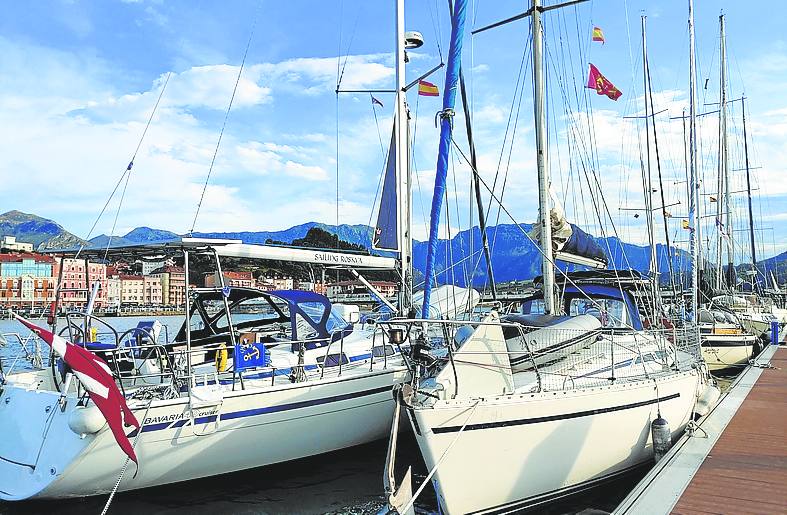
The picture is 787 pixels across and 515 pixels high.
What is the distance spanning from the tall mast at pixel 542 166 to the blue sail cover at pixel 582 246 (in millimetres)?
1077

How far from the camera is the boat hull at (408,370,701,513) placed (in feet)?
20.5

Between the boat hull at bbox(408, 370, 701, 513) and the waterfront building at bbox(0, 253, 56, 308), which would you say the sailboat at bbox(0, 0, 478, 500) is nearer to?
the boat hull at bbox(408, 370, 701, 513)

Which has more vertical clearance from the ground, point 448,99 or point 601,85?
point 601,85

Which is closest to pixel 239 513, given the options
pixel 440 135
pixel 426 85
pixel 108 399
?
pixel 108 399

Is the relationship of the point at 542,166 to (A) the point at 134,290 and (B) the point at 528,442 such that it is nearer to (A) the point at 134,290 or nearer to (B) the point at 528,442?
(B) the point at 528,442

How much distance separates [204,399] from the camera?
8125mm

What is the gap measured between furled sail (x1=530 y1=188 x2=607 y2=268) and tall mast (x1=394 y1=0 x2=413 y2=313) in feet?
10.9

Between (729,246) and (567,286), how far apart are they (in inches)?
1148

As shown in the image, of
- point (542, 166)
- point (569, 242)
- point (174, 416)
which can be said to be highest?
point (542, 166)

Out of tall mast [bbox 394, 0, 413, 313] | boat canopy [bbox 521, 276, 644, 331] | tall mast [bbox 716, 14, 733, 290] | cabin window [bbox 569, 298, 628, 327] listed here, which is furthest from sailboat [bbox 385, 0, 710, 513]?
tall mast [bbox 716, 14, 733, 290]

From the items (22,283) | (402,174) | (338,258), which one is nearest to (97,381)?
(338,258)

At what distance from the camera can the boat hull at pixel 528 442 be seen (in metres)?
6.26

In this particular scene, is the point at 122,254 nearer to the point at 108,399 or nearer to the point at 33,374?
the point at 33,374

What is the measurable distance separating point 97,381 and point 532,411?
16.0ft
